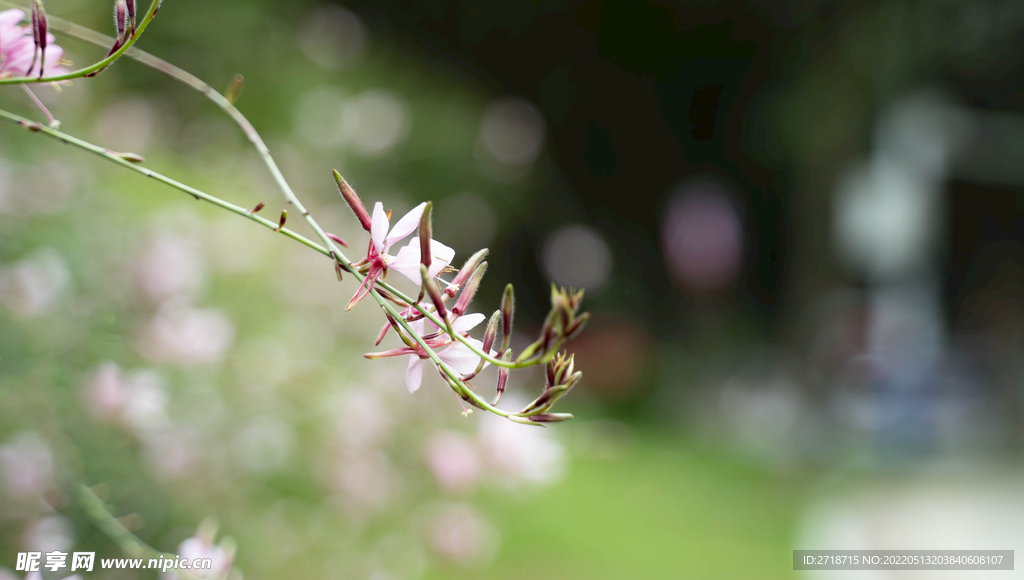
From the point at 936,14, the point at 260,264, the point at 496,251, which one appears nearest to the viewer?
the point at 260,264

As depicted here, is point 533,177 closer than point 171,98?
No

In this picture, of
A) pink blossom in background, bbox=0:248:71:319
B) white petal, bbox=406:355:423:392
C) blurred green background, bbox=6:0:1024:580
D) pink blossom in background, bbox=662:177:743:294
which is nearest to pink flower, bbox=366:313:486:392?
white petal, bbox=406:355:423:392

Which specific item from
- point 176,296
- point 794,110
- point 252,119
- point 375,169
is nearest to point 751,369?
point 794,110

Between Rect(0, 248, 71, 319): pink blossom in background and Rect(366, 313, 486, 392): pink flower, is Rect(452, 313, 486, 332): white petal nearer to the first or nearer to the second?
Rect(366, 313, 486, 392): pink flower

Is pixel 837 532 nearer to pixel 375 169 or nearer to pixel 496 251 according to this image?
pixel 375 169

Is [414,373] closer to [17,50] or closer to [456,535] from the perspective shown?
[17,50]

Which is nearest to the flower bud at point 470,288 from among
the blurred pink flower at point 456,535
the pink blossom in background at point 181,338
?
the pink blossom in background at point 181,338

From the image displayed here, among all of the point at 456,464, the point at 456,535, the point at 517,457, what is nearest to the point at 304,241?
the point at 517,457

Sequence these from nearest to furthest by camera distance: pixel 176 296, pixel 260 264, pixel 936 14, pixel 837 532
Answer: pixel 176 296 < pixel 260 264 < pixel 837 532 < pixel 936 14
